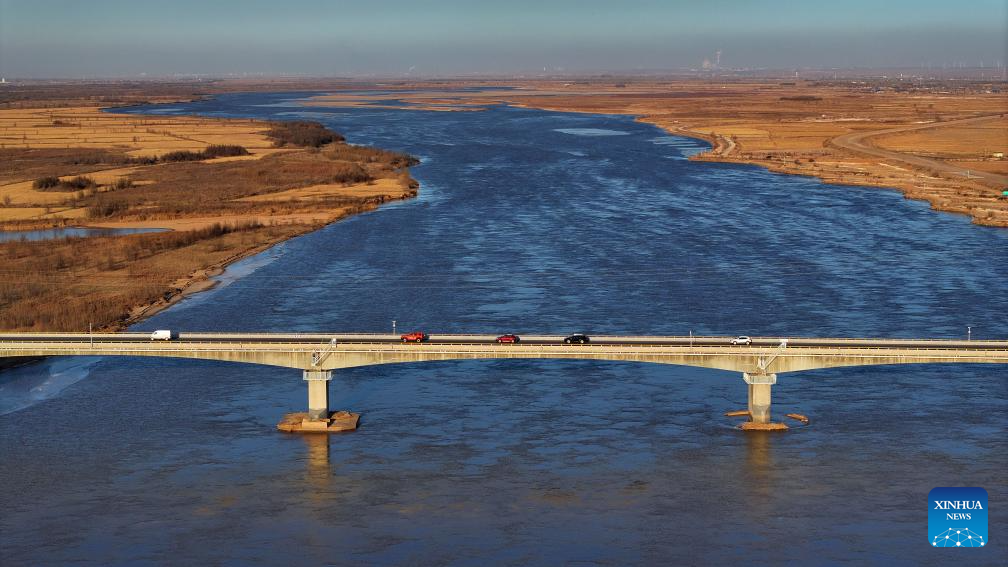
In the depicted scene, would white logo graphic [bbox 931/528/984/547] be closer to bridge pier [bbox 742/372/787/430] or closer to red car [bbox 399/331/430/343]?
bridge pier [bbox 742/372/787/430]

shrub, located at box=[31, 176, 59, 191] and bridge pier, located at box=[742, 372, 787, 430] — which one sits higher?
shrub, located at box=[31, 176, 59, 191]

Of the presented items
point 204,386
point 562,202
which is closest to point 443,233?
point 562,202

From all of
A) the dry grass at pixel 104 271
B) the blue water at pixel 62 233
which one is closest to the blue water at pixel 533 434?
the dry grass at pixel 104 271

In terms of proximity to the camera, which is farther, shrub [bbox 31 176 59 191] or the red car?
shrub [bbox 31 176 59 191]

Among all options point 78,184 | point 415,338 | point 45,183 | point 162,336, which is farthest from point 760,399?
point 45,183

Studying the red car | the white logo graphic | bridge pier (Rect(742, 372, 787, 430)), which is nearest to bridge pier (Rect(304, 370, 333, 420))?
the red car

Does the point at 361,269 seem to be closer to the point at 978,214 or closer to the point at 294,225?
the point at 294,225
